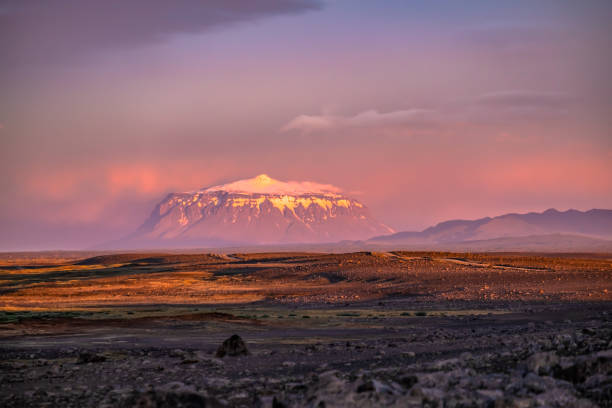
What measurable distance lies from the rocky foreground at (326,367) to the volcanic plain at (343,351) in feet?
0.14

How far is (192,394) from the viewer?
1191 centimetres

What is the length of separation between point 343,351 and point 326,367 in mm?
3410

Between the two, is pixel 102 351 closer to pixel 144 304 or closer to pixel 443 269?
pixel 144 304

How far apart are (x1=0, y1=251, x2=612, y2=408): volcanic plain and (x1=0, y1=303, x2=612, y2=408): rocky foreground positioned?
42 millimetres

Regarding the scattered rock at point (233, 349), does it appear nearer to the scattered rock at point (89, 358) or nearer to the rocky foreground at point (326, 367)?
the rocky foreground at point (326, 367)

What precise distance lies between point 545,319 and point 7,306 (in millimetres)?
42231

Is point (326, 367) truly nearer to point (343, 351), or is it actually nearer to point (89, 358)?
point (343, 351)

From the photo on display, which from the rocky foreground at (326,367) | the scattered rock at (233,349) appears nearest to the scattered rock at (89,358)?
the rocky foreground at (326,367)

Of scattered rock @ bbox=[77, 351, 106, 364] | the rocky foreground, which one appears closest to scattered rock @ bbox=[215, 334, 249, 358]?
the rocky foreground

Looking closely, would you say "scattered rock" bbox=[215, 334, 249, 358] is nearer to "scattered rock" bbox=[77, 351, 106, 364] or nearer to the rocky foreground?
the rocky foreground

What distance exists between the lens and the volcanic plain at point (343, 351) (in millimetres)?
12352

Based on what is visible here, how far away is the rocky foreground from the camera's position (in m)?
12.0

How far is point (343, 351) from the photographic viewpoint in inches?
824

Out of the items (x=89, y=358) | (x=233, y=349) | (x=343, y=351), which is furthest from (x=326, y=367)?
(x=89, y=358)
